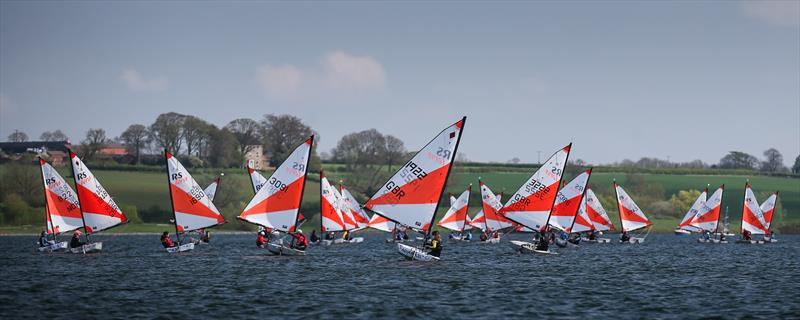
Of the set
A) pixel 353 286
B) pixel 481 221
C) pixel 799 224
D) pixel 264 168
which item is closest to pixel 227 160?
pixel 264 168

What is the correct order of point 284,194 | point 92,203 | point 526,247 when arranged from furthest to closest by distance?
point 526,247
point 92,203
point 284,194

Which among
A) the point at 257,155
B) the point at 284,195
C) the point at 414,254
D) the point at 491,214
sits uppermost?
the point at 257,155

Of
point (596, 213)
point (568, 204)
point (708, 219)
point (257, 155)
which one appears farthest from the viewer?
point (257, 155)

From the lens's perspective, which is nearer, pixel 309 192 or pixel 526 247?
pixel 526 247

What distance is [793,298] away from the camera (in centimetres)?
4059

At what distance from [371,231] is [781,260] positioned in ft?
277

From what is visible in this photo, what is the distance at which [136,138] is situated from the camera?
188125 mm

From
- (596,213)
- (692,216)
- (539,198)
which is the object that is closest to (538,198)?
(539,198)

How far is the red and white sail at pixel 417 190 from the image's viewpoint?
2020 inches

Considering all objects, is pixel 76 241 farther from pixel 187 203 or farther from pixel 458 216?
pixel 458 216

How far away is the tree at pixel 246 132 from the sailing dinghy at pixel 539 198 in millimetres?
132485

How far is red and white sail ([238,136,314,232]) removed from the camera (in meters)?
58.0

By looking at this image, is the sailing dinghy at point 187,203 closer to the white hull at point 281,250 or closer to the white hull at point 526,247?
the white hull at point 281,250

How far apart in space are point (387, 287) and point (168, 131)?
145m
